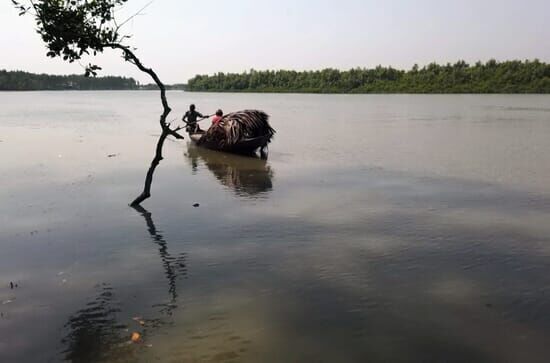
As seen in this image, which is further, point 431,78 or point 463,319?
point 431,78

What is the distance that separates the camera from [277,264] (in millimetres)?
8914

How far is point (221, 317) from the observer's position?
6918mm

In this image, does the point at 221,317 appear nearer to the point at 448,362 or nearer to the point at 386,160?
the point at 448,362

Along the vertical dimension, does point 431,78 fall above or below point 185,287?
above

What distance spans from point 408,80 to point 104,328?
135m

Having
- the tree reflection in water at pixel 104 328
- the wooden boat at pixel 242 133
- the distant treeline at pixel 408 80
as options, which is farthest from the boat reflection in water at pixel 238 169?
the distant treeline at pixel 408 80

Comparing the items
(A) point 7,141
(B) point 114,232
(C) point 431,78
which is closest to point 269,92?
(C) point 431,78

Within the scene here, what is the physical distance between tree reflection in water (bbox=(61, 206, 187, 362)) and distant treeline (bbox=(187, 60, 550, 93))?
122053 mm

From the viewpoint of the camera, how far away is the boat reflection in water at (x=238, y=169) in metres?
15.5

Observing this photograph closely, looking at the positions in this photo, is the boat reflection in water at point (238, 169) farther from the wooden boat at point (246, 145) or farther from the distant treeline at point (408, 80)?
the distant treeline at point (408, 80)

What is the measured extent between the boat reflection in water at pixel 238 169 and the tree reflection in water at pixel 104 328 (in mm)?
7115

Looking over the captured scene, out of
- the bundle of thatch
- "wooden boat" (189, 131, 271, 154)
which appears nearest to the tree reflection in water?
"wooden boat" (189, 131, 271, 154)

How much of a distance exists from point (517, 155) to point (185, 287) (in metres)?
18.3

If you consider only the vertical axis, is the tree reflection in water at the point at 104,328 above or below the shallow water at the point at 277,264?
below
